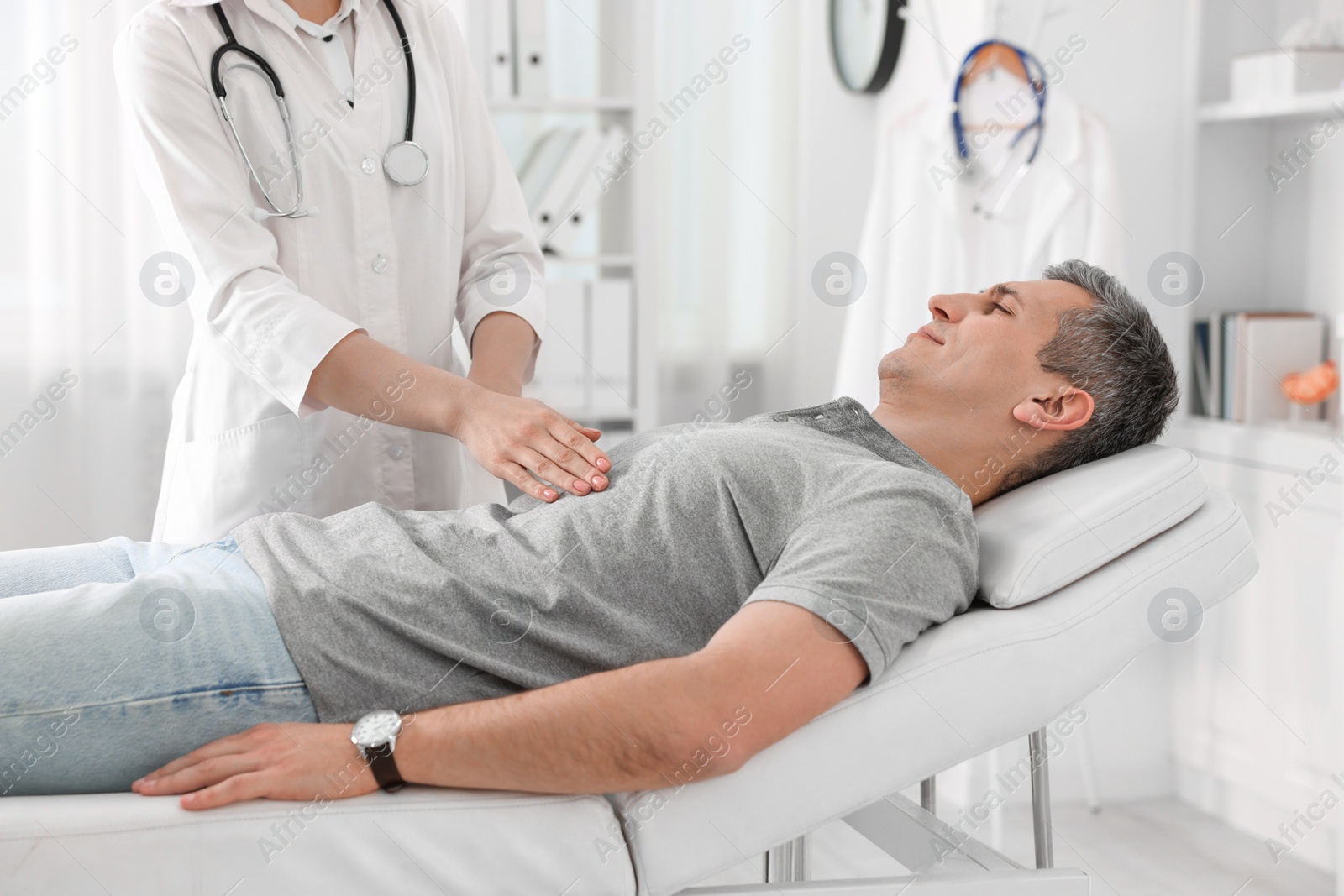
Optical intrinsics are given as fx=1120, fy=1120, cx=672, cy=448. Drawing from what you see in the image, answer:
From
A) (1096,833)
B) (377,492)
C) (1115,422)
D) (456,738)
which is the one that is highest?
(1115,422)

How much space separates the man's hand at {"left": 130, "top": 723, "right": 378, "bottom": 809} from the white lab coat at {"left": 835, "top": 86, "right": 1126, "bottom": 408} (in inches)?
65.8

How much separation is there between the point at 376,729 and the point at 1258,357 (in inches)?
80.3

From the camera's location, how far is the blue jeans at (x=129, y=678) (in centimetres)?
99

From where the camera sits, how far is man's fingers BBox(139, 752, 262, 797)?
98 centimetres

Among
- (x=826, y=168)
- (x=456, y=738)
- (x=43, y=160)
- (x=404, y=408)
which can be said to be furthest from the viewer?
(x=826, y=168)

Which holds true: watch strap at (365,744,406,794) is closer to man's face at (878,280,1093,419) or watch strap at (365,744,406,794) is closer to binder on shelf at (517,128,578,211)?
man's face at (878,280,1093,419)

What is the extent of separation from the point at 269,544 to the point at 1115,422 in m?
1.00

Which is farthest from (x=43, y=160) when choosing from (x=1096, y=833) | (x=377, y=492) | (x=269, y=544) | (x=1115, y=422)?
(x=1096, y=833)

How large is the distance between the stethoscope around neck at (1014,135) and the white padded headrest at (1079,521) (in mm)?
1202

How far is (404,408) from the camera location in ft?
4.44

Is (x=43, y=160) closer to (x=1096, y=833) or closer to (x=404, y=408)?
(x=404, y=408)

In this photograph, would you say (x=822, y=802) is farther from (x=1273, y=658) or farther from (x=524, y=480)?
(x=1273, y=658)

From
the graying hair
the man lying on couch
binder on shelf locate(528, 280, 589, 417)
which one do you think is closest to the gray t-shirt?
the man lying on couch

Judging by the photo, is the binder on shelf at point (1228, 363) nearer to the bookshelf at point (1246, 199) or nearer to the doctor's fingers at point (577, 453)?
the bookshelf at point (1246, 199)
